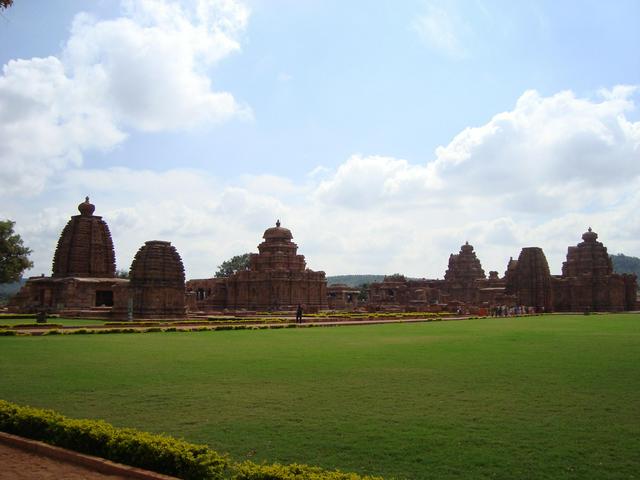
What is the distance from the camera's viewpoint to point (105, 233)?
45656mm

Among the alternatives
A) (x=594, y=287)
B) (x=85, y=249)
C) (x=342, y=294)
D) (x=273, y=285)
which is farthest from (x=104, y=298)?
(x=594, y=287)

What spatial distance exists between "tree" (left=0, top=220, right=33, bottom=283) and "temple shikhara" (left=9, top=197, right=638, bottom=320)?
12027 millimetres

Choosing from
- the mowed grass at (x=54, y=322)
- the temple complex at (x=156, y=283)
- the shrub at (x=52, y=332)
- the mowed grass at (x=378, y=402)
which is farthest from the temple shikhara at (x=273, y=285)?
the mowed grass at (x=378, y=402)

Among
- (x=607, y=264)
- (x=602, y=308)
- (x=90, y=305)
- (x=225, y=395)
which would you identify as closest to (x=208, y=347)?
(x=225, y=395)

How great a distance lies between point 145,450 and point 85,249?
40556 mm

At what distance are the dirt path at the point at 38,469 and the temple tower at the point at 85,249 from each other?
127ft

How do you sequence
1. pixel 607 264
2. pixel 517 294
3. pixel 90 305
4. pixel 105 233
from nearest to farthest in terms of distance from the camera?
1. pixel 90 305
2. pixel 105 233
3. pixel 517 294
4. pixel 607 264

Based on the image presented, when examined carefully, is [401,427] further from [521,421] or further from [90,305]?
[90,305]

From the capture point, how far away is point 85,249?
144 ft

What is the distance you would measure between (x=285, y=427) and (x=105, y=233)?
4124 cm

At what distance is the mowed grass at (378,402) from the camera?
6.41m

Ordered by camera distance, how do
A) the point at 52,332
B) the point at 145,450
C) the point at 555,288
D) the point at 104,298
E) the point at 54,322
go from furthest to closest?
the point at 555,288
the point at 104,298
the point at 54,322
the point at 52,332
the point at 145,450

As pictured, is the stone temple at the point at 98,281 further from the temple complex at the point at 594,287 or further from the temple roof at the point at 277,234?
the temple complex at the point at 594,287

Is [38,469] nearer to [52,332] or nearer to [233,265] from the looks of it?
[52,332]
